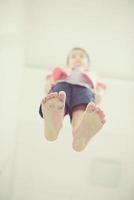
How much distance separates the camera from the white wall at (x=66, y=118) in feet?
6.75

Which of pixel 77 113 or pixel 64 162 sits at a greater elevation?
A: pixel 77 113

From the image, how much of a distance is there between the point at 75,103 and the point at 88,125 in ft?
0.78

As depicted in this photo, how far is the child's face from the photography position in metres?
1.88

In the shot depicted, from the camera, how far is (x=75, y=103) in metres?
1.60

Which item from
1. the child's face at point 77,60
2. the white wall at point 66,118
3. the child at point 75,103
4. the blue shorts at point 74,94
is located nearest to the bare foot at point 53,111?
the child at point 75,103

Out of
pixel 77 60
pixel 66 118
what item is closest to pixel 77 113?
pixel 77 60

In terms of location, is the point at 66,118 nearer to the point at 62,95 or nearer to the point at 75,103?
the point at 75,103

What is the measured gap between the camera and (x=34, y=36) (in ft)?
7.49

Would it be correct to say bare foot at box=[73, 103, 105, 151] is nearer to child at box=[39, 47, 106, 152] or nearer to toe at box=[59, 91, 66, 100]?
child at box=[39, 47, 106, 152]

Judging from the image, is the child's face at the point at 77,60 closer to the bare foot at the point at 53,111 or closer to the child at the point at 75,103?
the child at the point at 75,103

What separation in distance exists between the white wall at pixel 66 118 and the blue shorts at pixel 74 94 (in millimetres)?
496

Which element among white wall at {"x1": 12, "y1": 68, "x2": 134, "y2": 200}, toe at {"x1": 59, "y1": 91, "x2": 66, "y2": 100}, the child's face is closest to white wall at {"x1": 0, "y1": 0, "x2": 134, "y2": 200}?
white wall at {"x1": 12, "y1": 68, "x2": 134, "y2": 200}

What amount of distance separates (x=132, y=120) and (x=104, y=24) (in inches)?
27.5

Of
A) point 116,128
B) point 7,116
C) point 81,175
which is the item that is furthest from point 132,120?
point 7,116
